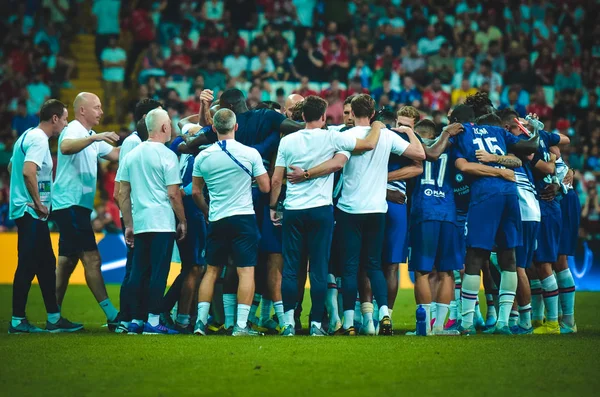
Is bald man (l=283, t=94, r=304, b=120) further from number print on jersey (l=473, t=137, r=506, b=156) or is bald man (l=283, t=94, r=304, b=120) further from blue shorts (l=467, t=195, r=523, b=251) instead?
blue shorts (l=467, t=195, r=523, b=251)

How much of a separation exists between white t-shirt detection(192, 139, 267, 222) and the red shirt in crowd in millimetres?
12726

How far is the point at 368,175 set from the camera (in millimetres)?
10133

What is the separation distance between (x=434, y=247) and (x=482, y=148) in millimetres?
1227

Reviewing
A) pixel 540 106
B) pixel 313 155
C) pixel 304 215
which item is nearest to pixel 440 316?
pixel 304 215

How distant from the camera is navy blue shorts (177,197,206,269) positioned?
10703mm

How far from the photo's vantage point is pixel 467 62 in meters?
22.9

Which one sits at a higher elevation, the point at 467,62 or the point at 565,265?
the point at 467,62

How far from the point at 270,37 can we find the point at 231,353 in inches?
656

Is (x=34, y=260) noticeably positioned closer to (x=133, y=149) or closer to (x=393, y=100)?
(x=133, y=149)

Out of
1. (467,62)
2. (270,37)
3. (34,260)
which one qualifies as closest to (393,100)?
(467,62)

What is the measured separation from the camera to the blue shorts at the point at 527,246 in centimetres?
1079

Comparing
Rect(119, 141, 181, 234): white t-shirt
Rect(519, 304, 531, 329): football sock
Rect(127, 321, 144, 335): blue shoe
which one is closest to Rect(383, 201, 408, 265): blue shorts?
Rect(519, 304, 531, 329): football sock

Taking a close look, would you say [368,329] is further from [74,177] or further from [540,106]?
[540,106]

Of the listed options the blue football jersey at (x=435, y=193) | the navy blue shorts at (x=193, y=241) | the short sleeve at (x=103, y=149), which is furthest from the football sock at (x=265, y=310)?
the short sleeve at (x=103, y=149)
